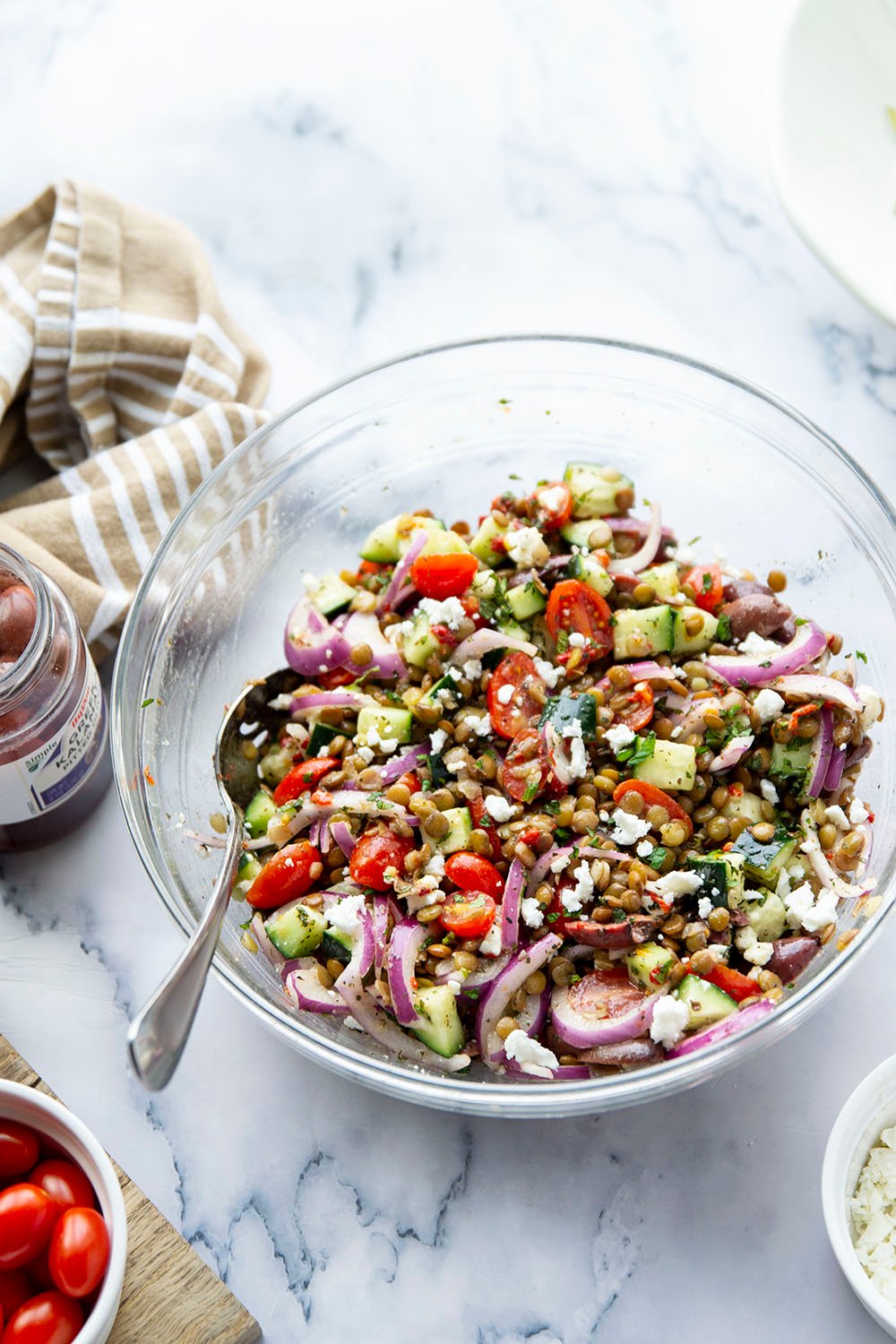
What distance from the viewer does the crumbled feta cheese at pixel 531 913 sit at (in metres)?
2.77

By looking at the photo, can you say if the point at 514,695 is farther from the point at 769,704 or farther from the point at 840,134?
the point at 840,134

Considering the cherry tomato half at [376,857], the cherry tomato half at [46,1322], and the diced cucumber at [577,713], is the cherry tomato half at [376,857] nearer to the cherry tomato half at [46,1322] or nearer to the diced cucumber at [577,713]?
the diced cucumber at [577,713]

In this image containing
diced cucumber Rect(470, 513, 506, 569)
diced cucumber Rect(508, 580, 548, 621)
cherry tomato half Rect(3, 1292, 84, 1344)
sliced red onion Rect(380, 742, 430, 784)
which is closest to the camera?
cherry tomato half Rect(3, 1292, 84, 1344)

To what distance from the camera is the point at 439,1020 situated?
2.71 metres

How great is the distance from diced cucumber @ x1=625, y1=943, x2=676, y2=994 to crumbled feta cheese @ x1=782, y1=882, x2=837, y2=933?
278 mm

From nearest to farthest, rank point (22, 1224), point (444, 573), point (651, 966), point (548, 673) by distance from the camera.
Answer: point (22, 1224) < point (651, 966) < point (548, 673) < point (444, 573)

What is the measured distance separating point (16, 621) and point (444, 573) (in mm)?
963

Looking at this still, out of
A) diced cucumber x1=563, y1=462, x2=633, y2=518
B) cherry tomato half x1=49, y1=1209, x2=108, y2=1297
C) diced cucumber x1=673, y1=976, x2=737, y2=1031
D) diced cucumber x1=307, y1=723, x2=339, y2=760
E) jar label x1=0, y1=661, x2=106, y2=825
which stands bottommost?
cherry tomato half x1=49, y1=1209, x2=108, y2=1297

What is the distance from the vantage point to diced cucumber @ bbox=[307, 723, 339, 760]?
3055 millimetres

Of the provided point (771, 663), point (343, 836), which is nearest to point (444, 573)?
point (343, 836)

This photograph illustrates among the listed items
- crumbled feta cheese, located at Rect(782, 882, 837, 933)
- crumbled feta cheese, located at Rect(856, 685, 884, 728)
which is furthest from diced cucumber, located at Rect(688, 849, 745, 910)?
crumbled feta cheese, located at Rect(856, 685, 884, 728)

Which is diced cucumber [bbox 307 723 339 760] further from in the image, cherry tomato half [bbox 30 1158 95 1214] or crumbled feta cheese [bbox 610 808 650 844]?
cherry tomato half [bbox 30 1158 95 1214]

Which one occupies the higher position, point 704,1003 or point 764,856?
point 764,856

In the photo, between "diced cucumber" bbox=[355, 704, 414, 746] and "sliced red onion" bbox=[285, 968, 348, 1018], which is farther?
"diced cucumber" bbox=[355, 704, 414, 746]
